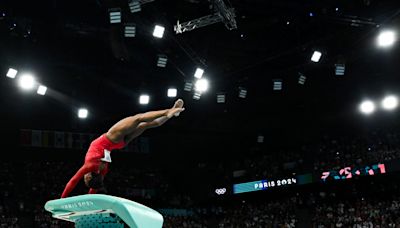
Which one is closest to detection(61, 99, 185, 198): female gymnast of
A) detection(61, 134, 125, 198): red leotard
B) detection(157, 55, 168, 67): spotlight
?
detection(61, 134, 125, 198): red leotard

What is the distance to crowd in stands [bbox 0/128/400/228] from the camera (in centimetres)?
1880

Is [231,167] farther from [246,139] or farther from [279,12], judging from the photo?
[279,12]

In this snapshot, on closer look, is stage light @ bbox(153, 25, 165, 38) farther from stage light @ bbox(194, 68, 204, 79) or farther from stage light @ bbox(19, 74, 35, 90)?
stage light @ bbox(19, 74, 35, 90)

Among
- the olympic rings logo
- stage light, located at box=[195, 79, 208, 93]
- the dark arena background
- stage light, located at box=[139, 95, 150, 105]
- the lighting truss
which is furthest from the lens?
the olympic rings logo

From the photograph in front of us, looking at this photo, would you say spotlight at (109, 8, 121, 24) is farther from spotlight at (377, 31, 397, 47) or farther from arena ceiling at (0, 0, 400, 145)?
spotlight at (377, 31, 397, 47)

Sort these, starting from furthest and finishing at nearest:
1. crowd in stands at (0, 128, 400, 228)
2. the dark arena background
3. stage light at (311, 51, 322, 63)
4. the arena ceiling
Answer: crowd in stands at (0, 128, 400, 228)
stage light at (311, 51, 322, 63)
the dark arena background
the arena ceiling

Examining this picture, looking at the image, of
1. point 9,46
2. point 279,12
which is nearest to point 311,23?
point 279,12

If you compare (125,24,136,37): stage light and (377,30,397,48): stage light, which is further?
(125,24,136,37): stage light

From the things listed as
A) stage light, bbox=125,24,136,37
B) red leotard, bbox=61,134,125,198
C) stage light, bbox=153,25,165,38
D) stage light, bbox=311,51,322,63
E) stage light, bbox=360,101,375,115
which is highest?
stage light, bbox=125,24,136,37

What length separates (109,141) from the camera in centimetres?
564

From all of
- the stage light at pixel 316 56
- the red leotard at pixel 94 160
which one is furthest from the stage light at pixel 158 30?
the red leotard at pixel 94 160

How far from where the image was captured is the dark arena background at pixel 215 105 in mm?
13414

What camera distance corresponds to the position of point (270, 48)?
637 inches

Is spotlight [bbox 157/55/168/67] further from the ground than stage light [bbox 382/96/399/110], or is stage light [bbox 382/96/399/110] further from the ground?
spotlight [bbox 157/55/168/67]
